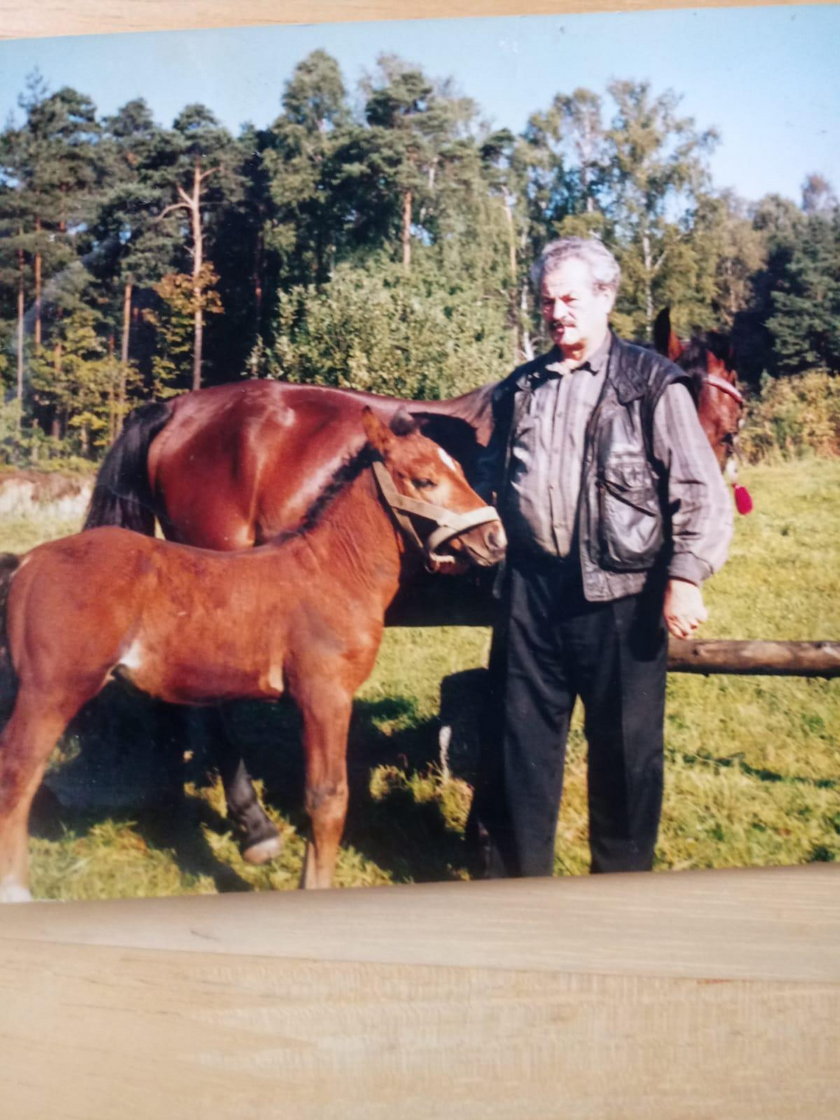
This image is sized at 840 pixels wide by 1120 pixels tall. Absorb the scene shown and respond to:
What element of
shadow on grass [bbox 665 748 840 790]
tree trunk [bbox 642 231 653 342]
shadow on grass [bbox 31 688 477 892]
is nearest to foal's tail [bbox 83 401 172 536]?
shadow on grass [bbox 31 688 477 892]

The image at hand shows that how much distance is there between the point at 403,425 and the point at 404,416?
1 centimetres

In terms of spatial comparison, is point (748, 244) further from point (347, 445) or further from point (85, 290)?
point (85, 290)

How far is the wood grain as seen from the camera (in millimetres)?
1110

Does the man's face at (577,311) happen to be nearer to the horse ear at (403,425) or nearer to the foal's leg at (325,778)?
the horse ear at (403,425)

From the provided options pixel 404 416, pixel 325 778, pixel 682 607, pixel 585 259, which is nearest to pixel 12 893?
pixel 325 778

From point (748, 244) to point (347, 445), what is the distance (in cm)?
57

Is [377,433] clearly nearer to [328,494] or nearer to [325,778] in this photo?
[328,494]

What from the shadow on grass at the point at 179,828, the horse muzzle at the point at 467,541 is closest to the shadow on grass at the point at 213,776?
the shadow on grass at the point at 179,828

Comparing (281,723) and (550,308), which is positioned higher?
(550,308)

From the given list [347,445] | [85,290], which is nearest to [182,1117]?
[347,445]

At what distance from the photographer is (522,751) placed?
1.15 m

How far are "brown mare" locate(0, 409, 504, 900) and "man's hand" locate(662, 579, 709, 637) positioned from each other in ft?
0.72

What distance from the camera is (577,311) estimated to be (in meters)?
1.09

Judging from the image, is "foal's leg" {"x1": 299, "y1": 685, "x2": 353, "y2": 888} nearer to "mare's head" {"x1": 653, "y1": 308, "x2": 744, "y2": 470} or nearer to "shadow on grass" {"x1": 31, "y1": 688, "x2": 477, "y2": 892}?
"shadow on grass" {"x1": 31, "y1": 688, "x2": 477, "y2": 892}
